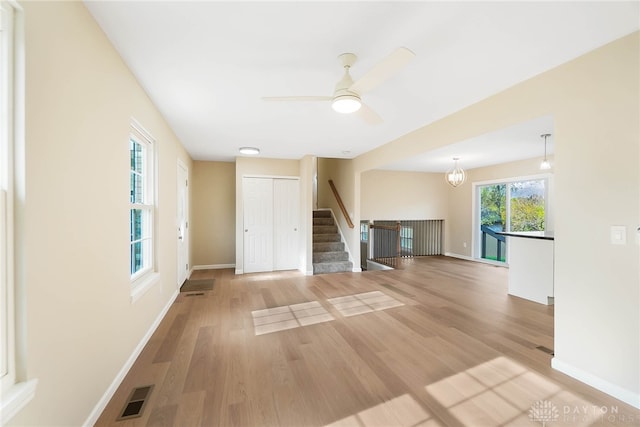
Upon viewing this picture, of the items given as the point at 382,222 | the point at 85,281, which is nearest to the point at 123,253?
the point at 85,281

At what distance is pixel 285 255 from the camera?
5988mm

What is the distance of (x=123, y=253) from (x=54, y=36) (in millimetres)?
1437

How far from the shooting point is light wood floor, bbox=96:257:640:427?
1.71 meters

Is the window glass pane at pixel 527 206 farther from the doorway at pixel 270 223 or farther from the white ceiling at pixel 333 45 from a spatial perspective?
the doorway at pixel 270 223

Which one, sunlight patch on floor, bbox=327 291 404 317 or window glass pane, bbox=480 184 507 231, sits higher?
window glass pane, bbox=480 184 507 231

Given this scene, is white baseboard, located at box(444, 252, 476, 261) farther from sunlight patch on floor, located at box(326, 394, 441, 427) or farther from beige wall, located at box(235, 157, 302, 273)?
sunlight patch on floor, located at box(326, 394, 441, 427)

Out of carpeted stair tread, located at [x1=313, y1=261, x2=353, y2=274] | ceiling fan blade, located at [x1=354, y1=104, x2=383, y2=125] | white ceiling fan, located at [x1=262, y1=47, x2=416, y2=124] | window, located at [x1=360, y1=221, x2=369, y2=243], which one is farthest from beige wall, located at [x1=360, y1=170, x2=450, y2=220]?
white ceiling fan, located at [x1=262, y1=47, x2=416, y2=124]

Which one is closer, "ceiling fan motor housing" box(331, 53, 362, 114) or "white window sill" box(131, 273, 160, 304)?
"ceiling fan motor housing" box(331, 53, 362, 114)

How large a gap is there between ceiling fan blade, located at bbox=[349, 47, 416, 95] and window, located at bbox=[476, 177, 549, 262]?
18.6ft

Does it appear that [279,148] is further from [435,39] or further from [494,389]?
[494,389]

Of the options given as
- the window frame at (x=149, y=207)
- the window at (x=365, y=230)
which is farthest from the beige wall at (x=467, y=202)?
the window frame at (x=149, y=207)

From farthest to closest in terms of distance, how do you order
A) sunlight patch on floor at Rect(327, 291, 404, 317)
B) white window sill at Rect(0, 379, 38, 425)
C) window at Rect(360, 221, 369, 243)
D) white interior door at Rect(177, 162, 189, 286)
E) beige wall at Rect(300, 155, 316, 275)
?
window at Rect(360, 221, 369, 243)
beige wall at Rect(300, 155, 316, 275)
white interior door at Rect(177, 162, 189, 286)
sunlight patch on floor at Rect(327, 291, 404, 317)
white window sill at Rect(0, 379, 38, 425)

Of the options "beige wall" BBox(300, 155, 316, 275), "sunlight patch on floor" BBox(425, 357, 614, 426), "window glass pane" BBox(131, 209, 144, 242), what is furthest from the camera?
"beige wall" BBox(300, 155, 316, 275)

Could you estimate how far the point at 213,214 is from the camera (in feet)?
20.1
